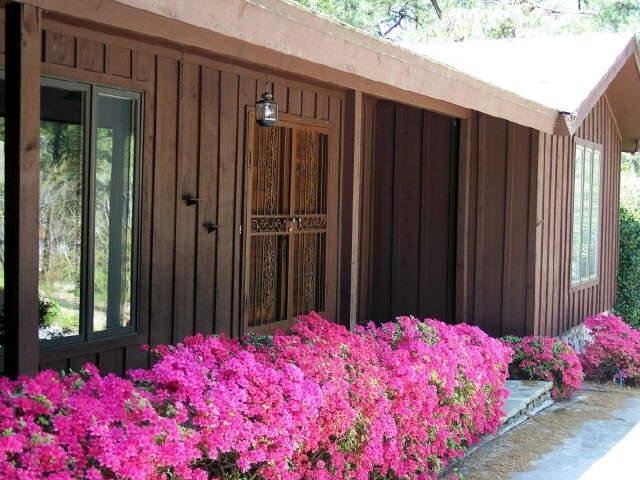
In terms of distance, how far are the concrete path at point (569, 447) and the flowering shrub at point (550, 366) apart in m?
0.16

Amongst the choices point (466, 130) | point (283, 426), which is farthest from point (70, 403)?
point (466, 130)

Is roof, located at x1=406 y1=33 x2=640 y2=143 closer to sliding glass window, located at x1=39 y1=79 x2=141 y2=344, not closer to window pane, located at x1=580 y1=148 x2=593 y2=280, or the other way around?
window pane, located at x1=580 y1=148 x2=593 y2=280

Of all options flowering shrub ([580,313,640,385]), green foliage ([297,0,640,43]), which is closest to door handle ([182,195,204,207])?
flowering shrub ([580,313,640,385])

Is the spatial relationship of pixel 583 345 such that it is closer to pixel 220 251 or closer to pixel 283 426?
pixel 220 251

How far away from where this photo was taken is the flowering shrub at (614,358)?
843 cm

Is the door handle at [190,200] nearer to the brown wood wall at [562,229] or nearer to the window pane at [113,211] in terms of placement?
the window pane at [113,211]

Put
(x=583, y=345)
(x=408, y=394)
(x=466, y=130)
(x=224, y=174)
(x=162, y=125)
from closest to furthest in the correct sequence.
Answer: (x=408, y=394), (x=162, y=125), (x=224, y=174), (x=466, y=130), (x=583, y=345)

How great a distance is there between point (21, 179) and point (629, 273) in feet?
33.1

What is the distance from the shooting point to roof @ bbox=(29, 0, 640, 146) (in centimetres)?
362

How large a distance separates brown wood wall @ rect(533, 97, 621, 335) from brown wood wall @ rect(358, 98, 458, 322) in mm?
848

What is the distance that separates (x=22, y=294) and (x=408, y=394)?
7.02ft

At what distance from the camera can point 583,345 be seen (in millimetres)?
10148

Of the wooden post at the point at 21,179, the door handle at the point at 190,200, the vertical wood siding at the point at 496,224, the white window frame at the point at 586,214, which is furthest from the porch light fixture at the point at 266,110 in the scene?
the white window frame at the point at 586,214

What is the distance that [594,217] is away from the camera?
10.3 meters
